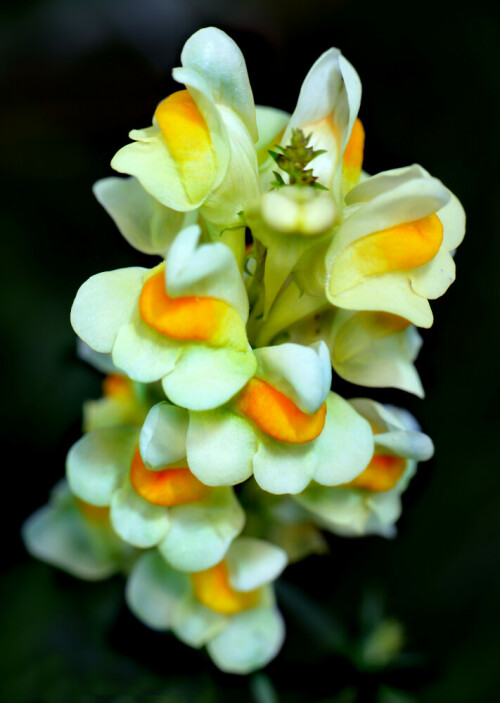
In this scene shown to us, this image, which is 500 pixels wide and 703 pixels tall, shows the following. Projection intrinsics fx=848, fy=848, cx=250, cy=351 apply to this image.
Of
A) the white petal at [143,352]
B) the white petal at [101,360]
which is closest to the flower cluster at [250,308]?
the white petal at [143,352]

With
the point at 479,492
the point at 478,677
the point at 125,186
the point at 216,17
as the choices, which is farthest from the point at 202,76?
the point at 478,677

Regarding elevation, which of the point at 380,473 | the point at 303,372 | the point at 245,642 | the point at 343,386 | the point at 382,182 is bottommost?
the point at 245,642

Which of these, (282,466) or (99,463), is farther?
(99,463)

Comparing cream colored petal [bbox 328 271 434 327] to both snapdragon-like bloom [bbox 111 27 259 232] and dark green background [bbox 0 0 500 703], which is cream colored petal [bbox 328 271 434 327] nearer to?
snapdragon-like bloom [bbox 111 27 259 232]

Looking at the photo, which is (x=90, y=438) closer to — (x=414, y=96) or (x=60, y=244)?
(x=60, y=244)

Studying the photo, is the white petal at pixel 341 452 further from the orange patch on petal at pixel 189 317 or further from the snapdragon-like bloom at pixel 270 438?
the orange patch on petal at pixel 189 317

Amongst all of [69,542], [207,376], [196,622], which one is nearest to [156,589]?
[196,622]

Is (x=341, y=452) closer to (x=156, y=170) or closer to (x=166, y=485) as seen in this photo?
(x=166, y=485)
